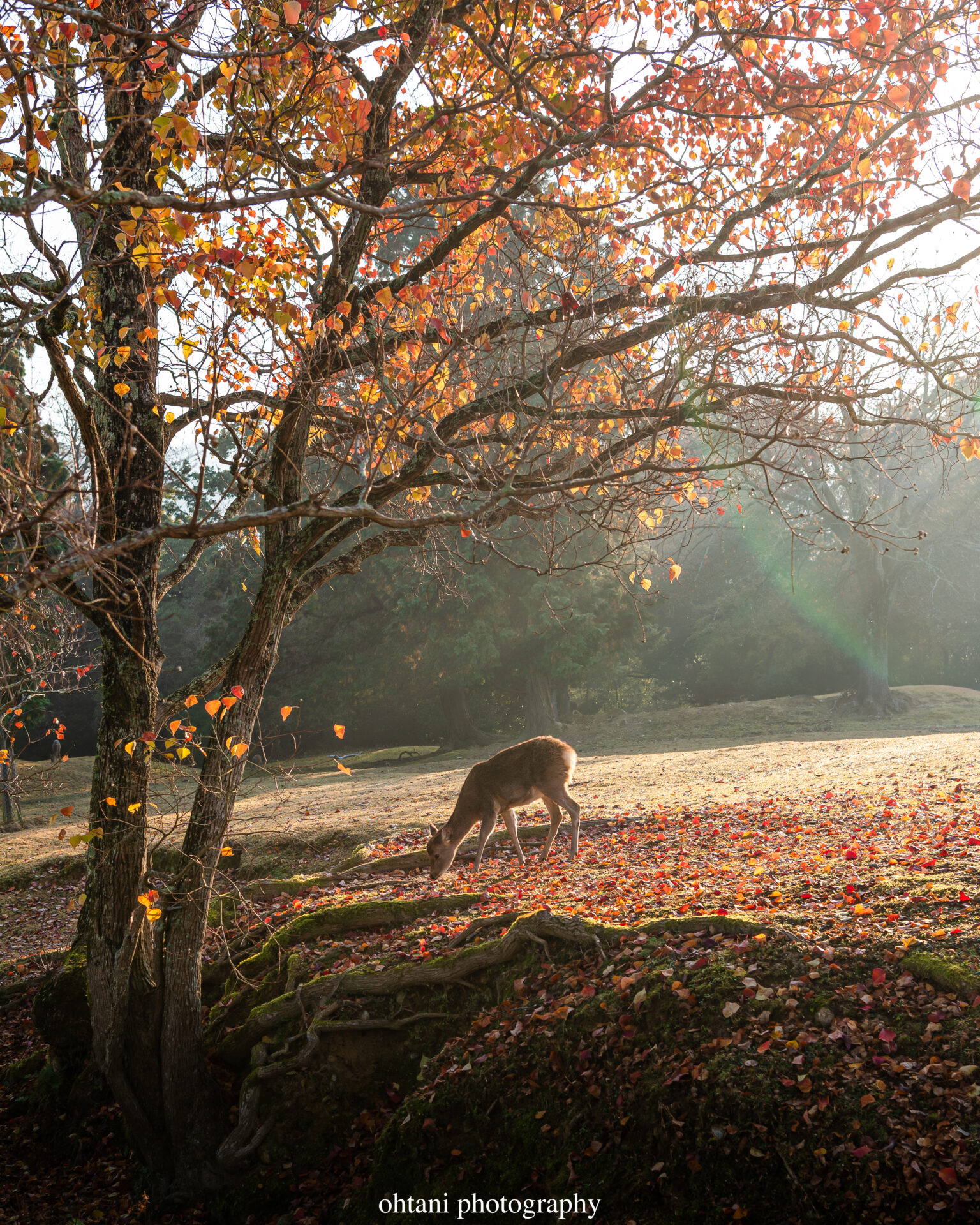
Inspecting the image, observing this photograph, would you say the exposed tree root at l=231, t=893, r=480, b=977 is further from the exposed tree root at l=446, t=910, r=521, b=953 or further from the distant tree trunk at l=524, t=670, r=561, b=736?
the distant tree trunk at l=524, t=670, r=561, b=736

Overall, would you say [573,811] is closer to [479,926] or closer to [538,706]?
[479,926]

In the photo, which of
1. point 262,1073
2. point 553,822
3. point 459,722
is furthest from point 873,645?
point 262,1073

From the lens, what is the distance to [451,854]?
10594mm

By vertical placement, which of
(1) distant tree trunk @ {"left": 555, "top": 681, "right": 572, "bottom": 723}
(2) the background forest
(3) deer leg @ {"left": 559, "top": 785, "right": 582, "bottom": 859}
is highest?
(2) the background forest

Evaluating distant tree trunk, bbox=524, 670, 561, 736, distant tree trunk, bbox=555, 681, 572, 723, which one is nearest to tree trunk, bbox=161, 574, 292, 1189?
distant tree trunk, bbox=524, 670, 561, 736

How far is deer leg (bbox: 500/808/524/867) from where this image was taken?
10.7 meters

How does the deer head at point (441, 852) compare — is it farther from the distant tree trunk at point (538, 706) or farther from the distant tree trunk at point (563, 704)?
the distant tree trunk at point (563, 704)

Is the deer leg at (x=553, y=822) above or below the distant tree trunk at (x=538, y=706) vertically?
below

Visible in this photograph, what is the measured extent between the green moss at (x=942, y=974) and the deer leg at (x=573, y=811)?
5.18m

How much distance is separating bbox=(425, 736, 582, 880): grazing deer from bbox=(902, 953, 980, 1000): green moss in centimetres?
527

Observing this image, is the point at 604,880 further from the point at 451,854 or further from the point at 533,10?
the point at 533,10

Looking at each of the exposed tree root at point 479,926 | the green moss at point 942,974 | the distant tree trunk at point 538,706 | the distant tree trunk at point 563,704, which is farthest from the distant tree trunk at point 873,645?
the green moss at point 942,974

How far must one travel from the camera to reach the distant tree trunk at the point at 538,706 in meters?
31.4

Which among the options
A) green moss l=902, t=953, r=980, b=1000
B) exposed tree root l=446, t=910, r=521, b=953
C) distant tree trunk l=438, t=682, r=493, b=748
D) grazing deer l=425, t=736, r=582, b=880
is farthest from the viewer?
distant tree trunk l=438, t=682, r=493, b=748
